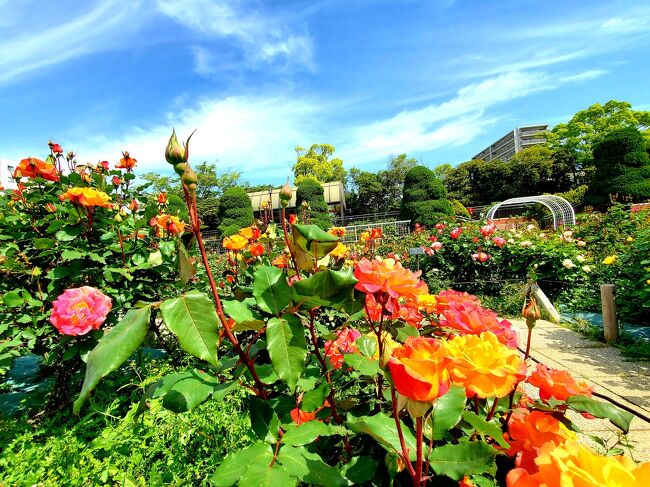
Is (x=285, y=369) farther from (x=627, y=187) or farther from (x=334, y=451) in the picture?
(x=627, y=187)

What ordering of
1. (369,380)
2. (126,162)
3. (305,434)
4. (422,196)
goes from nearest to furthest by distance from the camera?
(305,434), (369,380), (126,162), (422,196)

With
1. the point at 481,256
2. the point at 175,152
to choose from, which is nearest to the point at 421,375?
the point at 175,152

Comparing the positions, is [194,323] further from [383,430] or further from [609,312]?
[609,312]

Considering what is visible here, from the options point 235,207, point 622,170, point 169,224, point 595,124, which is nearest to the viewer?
point 169,224

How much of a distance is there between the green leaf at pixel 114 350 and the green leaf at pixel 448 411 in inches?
16.8

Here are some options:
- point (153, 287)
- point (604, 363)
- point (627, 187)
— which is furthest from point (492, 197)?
point (153, 287)

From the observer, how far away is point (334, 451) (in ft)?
2.99

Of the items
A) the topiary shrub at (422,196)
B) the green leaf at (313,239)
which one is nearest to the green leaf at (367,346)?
the green leaf at (313,239)

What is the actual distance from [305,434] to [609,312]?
4302mm

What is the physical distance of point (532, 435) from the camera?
57 cm

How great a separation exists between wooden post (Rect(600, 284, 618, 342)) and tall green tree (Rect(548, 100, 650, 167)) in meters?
26.7

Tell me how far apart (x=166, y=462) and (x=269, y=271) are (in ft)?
3.40

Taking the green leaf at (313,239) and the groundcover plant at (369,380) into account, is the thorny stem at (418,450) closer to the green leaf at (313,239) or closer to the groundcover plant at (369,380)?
the groundcover plant at (369,380)

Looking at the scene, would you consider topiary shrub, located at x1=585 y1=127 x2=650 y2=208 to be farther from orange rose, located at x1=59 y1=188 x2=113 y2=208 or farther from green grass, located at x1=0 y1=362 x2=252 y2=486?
orange rose, located at x1=59 y1=188 x2=113 y2=208
